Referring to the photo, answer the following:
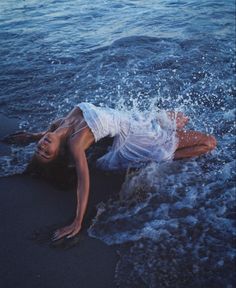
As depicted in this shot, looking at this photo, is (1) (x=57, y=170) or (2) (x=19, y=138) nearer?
(1) (x=57, y=170)

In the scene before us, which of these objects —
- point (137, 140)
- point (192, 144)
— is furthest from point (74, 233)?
point (192, 144)

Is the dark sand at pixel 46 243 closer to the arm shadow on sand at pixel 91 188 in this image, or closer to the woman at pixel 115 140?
the arm shadow on sand at pixel 91 188

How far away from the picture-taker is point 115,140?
4.03 m

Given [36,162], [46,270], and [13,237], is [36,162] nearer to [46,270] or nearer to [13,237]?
[13,237]

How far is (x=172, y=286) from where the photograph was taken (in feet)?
9.34

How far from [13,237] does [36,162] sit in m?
0.83

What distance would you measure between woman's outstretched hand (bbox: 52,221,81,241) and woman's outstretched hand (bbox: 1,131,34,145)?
5.35 ft

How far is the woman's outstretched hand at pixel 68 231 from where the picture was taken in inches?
131

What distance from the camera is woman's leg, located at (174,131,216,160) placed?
422cm

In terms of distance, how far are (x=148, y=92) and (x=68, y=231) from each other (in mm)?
3268

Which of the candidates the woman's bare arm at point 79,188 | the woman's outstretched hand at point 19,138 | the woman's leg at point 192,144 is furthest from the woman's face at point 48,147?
the woman's leg at point 192,144

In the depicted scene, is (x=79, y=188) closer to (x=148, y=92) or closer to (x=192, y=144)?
(x=192, y=144)

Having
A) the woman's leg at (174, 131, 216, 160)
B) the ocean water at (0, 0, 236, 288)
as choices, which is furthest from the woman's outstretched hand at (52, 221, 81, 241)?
the woman's leg at (174, 131, 216, 160)

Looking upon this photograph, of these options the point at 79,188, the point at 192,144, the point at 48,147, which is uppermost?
the point at 48,147
